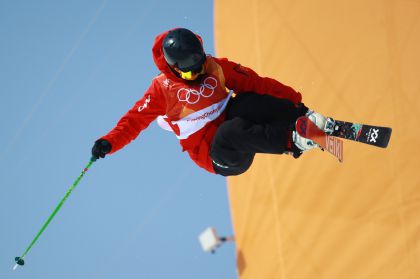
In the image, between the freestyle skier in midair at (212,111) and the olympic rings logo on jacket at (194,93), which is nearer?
the freestyle skier in midair at (212,111)

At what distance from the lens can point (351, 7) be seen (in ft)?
9.96

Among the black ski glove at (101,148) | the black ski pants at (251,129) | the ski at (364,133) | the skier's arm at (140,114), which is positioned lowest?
the black ski glove at (101,148)

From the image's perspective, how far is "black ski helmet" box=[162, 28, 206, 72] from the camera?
2219 mm

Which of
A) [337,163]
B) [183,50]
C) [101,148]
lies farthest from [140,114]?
[337,163]

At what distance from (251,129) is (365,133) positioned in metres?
0.45

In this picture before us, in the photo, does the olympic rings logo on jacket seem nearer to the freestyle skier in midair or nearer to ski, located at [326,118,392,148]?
the freestyle skier in midair

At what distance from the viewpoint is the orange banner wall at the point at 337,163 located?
8.80ft

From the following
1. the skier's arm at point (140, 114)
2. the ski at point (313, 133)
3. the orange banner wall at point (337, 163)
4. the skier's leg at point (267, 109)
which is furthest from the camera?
the orange banner wall at point (337, 163)

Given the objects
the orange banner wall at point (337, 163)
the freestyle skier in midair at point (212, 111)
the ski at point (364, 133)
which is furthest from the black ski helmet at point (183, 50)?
the orange banner wall at point (337, 163)

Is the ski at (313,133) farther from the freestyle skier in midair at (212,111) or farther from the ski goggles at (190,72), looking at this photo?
the ski goggles at (190,72)

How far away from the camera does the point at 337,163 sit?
10.1 ft

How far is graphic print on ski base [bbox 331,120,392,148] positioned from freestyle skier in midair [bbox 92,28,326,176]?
0.08 metres

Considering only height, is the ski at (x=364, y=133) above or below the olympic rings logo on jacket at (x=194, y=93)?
above

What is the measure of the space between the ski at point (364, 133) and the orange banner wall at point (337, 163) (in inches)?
21.4
